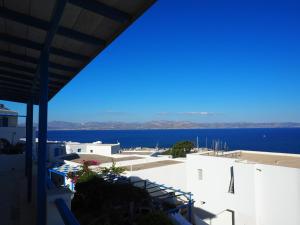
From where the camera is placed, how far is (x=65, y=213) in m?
2.87

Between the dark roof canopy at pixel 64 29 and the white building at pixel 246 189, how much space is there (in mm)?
11078

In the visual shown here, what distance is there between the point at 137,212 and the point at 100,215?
4.84ft

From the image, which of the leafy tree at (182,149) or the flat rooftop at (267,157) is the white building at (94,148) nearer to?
the leafy tree at (182,149)

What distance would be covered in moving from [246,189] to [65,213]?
1239cm

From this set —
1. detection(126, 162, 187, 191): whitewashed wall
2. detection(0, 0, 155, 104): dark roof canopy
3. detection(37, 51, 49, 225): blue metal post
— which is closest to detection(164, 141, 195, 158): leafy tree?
detection(126, 162, 187, 191): whitewashed wall

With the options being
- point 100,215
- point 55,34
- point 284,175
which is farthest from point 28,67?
point 284,175

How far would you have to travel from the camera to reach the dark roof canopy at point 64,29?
2.70 metres

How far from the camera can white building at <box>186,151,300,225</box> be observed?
1206 cm

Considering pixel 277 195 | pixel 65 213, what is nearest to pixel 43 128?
pixel 65 213

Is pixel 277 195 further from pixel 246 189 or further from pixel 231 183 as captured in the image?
pixel 231 183

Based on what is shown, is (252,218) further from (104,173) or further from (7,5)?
(7,5)

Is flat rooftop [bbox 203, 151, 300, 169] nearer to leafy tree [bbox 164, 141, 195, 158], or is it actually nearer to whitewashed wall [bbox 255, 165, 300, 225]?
whitewashed wall [bbox 255, 165, 300, 225]

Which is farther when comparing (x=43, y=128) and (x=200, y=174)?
(x=200, y=174)

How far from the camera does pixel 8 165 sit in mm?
12852
